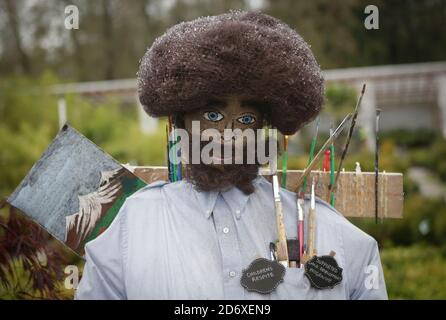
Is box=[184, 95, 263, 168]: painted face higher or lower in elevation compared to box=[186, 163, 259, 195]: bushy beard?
higher

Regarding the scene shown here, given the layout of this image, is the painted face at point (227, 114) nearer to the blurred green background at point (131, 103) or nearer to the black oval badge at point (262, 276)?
the black oval badge at point (262, 276)

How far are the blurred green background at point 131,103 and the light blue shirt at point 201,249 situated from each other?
2.97 ft

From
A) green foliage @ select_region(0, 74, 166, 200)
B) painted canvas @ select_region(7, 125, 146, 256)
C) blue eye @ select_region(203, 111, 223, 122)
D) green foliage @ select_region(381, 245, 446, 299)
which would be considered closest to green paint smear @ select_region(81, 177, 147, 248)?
painted canvas @ select_region(7, 125, 146, 256)

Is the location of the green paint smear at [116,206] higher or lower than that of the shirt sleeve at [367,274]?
higher

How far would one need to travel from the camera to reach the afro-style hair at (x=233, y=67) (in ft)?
7.02

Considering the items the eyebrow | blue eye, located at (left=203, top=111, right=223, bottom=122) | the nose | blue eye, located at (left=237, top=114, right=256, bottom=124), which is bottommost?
the nose

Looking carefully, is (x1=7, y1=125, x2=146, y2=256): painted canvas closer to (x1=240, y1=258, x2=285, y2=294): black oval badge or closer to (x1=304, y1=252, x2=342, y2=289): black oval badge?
(x1=240, y1=258, x2=285, y2=294): black oval badge

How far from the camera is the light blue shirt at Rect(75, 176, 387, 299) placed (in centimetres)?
210

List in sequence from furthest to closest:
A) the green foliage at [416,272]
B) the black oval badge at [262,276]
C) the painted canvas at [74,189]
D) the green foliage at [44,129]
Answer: the green foliage at [44,129]
the green foliage at [416,272]
the painted canvas at [74,189]
the black oval badge at [262,276]

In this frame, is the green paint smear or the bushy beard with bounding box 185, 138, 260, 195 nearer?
the bushy beard with bounding box 185, 138, 260, 195

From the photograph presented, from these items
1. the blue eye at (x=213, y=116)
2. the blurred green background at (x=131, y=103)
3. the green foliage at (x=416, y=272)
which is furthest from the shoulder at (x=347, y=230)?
the green foliage at (x=416, y=272)

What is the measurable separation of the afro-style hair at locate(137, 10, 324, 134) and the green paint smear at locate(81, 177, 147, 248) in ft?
1.35

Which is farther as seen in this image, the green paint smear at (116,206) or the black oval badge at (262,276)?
the green paint smear at (116,206)

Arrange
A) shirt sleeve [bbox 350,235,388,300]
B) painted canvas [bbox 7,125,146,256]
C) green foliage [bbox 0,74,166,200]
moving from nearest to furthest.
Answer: shirt sleeve [bbox 350,235,388,300] → painted canvas [bbox 7,125,146,256] → green foliage [bbox 0,74,166,200]
